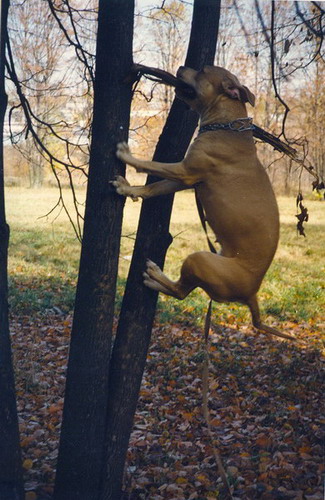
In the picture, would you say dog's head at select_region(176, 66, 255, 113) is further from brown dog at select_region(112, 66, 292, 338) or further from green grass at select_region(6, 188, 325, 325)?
green grass at select_region(6, 188, 325, 325)

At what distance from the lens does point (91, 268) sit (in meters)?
→ 2.62

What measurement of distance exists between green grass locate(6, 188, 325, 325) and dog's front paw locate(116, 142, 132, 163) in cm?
216

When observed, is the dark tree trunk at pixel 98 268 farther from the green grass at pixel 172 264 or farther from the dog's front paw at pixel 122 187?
the green grass at pixel 172 264

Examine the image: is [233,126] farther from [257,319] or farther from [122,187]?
[257,319]

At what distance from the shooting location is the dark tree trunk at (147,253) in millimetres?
2709

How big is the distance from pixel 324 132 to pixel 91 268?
107 inches

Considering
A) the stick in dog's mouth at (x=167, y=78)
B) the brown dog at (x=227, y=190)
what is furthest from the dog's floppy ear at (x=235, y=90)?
the stick in dog's mouth at (x=167, y=78)

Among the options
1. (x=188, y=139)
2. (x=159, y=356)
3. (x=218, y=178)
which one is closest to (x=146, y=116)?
(x=188, y=139)

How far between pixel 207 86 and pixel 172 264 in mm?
2460

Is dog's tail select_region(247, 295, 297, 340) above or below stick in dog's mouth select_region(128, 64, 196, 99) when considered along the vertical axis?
below

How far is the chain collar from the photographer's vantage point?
2.62 meters

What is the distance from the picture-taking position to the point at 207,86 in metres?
2.59

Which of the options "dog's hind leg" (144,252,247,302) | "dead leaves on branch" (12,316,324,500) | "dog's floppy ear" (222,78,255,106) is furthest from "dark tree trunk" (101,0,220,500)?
"dead leaves on branch" (12,316,324,500)

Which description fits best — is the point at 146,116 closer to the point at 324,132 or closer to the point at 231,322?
the point at 324,132
